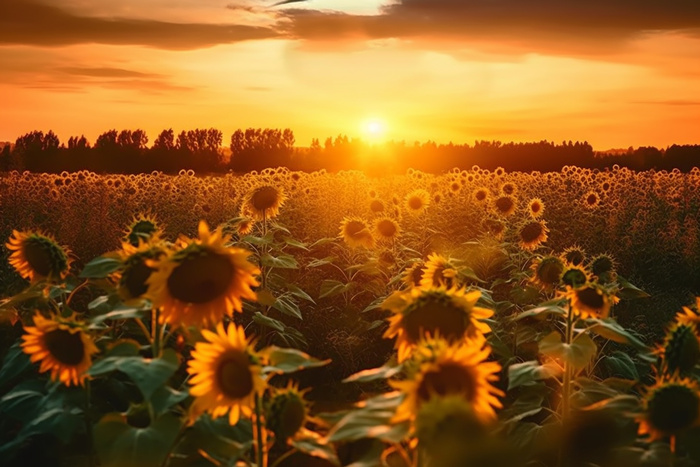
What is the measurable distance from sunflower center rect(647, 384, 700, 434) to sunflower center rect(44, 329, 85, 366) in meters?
1.81

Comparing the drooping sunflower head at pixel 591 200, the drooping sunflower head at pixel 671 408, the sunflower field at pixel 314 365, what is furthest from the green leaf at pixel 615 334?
the drooping sunflower head at pixel 591 200

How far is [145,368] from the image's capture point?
2.11m

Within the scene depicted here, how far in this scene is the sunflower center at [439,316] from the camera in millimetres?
2020

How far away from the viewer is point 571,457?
8.61 ft

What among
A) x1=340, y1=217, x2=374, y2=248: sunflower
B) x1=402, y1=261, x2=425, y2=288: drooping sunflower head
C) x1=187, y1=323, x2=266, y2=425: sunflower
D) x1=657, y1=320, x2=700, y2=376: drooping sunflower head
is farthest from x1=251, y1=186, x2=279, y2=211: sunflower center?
x1=657, y1=320, x2=700, y2=376: drooping sunflower head

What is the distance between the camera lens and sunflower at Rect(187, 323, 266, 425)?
2059 mm

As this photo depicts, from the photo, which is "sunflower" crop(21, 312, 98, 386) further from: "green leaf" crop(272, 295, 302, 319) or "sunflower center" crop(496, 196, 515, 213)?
"sunflower center" crop(496, 196, 515, 213)

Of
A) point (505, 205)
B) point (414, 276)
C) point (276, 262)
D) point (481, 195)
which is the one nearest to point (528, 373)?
point (414, 276)

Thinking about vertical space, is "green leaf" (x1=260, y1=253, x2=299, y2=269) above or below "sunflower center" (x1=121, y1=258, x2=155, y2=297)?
below

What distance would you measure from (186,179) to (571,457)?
1296 centimetres

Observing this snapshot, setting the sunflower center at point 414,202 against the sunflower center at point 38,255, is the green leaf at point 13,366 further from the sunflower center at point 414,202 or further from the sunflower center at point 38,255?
the sunflower center at point 414,202

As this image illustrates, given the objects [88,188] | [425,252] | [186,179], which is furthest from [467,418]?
[186,179]

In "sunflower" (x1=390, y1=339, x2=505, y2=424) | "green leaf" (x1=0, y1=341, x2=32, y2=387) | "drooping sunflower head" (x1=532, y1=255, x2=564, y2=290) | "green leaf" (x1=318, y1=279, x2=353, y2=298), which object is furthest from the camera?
"green leaf" (x1=318, y1=279, x2=353, y2=298)

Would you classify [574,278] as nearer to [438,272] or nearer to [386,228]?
[438,272]
